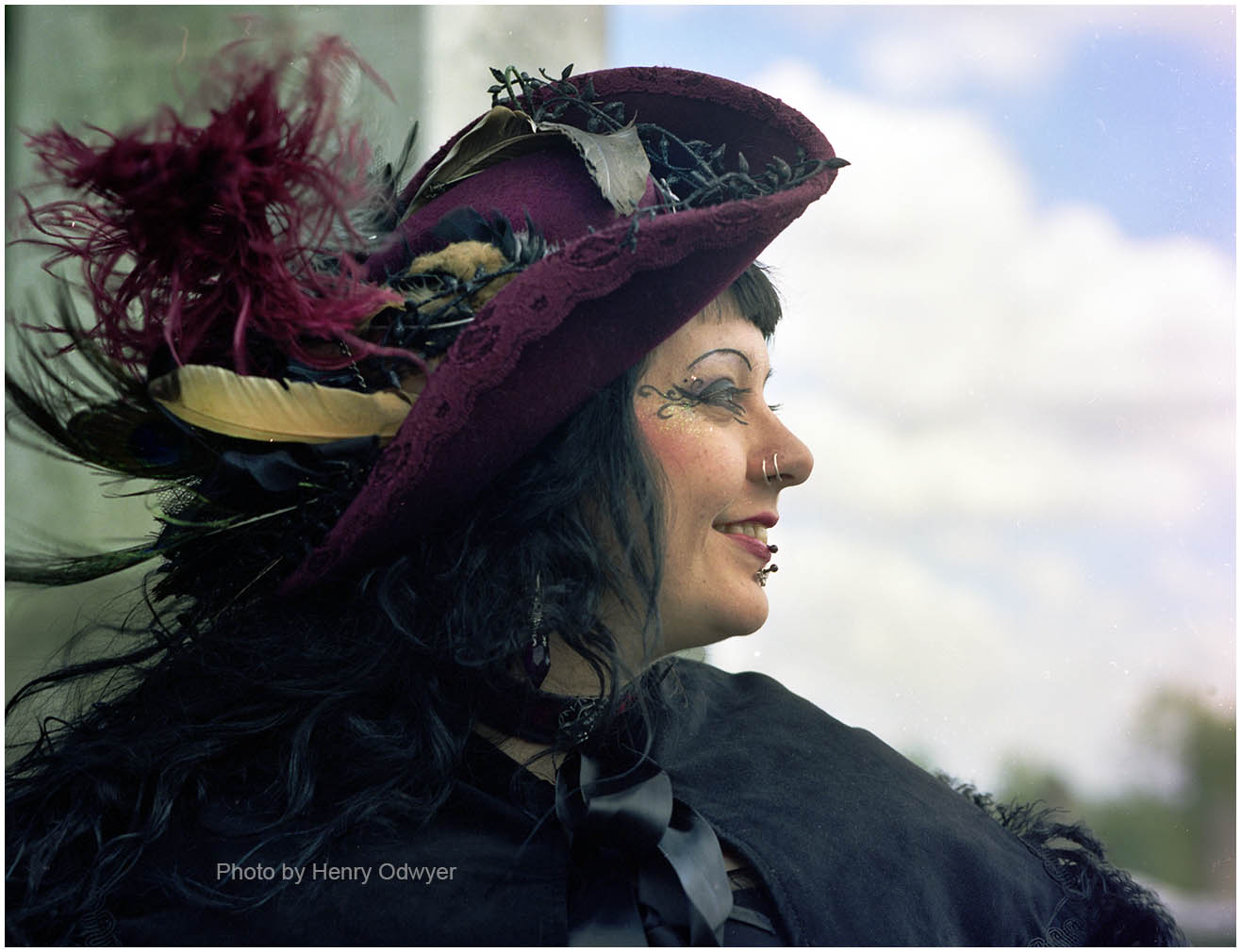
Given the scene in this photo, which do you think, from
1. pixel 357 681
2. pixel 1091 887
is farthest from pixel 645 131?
pixel 1091 887

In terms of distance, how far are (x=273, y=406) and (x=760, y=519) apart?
0.73 metres

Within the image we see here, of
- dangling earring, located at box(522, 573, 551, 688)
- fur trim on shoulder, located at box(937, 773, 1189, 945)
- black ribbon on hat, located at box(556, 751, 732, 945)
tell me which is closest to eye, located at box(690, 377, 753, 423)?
dangling earring, located at box(522, 573, 551, 688)

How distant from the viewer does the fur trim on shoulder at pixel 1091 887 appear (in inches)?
67.0

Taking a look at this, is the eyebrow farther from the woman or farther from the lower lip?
the lower lip

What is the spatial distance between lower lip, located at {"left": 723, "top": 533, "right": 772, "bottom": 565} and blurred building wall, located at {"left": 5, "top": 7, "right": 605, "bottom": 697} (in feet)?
4.45

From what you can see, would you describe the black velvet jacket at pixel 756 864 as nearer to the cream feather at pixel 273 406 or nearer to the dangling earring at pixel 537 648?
the dangling earring at pixel 537 648

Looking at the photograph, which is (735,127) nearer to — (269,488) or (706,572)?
(706,572)

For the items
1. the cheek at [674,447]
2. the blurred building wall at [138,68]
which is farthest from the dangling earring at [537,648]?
the blurred building wall at [138,68]

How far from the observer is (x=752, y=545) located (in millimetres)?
1609

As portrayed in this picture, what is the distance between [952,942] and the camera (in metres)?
1.60

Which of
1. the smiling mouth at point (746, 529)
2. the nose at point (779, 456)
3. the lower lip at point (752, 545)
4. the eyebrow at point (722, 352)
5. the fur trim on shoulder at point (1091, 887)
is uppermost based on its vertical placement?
the eyebrow at point (722, 352)

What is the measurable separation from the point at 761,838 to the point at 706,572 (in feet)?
1.33

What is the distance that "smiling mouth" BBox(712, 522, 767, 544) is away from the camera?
1.61m

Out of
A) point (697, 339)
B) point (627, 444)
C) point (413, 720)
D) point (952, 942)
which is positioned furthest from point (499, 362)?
point (952, 942)
